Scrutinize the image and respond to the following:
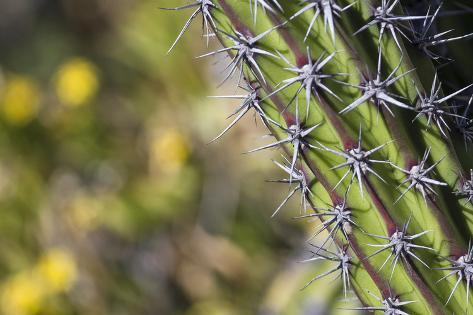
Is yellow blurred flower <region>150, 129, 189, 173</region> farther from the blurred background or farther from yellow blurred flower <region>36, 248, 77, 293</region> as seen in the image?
yellow blurred flower <region>36, 248, 77, 293</region>

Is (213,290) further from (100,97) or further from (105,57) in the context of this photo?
(105,57)

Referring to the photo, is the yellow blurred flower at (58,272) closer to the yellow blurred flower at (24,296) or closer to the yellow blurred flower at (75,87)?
the yellow blurred flower at (24,296)

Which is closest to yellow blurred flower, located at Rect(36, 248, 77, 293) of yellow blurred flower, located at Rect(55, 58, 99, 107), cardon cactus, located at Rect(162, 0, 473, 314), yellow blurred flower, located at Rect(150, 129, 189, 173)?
yellow blurred flower, located at Rect(150, 129, 189, 173)

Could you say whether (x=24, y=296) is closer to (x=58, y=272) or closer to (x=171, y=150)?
(x=58, y=272)

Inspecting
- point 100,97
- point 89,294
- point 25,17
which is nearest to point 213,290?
point 89,294

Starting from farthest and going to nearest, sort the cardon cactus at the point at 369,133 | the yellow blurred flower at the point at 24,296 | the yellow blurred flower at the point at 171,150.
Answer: the yellow blurred flower at the point at 171,150
the yellow blurred flower at the point at 24,296
the cardon cactus at the point at 369,133

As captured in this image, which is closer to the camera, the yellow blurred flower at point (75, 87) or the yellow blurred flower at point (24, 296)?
the yellow blurred flower at point (24, 296)

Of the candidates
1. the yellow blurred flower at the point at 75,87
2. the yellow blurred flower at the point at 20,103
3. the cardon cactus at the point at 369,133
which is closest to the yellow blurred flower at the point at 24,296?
the yellow blurred flower at the point at 20,103
